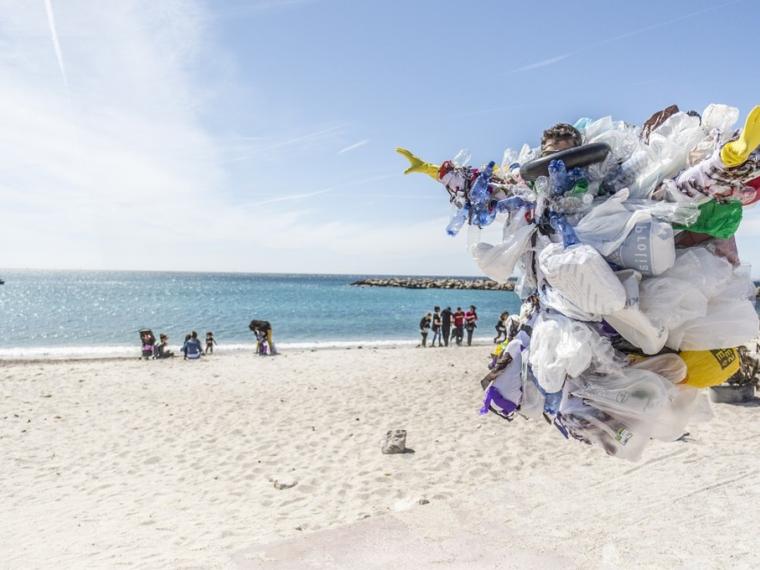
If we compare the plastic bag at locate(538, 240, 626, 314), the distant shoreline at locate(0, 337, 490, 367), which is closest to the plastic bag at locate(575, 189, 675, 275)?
the plastic bag at locate(538, 240, 626, 314)

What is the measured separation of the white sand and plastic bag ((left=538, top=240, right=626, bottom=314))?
3615mm

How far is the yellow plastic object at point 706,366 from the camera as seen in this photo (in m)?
2.23

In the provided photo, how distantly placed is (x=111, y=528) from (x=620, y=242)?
20.3 feet

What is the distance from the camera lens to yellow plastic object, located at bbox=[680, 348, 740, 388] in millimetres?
2232

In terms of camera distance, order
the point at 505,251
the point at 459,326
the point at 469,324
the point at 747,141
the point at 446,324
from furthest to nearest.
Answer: the point at 469,324
the point at 459,326
the point at 446,324
the point at 505,251
the point at 747,141

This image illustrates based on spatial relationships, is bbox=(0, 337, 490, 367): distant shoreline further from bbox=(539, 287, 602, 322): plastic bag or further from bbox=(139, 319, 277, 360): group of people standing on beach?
bbox=(539, 287, 602, 322): plastic bag

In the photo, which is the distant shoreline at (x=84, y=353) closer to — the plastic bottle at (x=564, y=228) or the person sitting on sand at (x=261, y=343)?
the person sitting on sand at (x=261, y=343)

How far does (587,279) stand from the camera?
1954 mm

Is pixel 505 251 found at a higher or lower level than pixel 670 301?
higher

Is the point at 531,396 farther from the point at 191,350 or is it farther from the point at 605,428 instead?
the point at 191,350

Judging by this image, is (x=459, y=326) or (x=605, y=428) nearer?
(x=605, y=428)

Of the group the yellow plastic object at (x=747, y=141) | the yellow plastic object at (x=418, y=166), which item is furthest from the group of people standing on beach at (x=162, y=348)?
the yellow plastic object at (x=747, y=141)

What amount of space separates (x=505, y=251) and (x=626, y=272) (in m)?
0.49

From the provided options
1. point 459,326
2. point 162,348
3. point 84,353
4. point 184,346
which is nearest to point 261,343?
point 184,346
